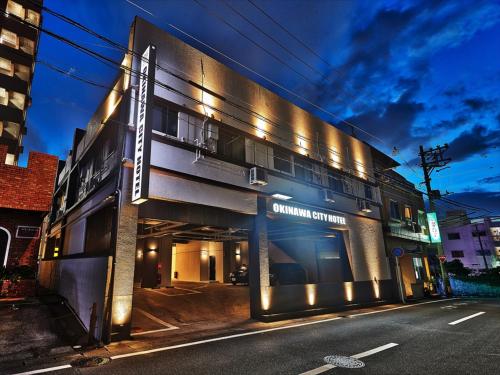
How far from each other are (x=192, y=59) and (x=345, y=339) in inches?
481

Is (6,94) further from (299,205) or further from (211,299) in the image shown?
(299,205)

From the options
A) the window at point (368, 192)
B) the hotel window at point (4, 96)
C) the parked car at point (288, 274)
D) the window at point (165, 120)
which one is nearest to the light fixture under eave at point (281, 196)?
the window at point (165, 120)

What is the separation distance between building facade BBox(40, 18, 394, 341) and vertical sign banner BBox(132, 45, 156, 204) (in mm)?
40

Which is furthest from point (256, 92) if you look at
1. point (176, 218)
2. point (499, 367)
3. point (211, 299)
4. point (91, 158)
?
point (499, 367)

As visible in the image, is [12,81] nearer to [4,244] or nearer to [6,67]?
[6,67]

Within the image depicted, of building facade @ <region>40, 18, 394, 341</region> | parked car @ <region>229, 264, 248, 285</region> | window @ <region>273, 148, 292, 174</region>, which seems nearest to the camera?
building facade @ <region>40, 18, 394, 341</region>

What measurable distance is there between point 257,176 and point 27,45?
113ft

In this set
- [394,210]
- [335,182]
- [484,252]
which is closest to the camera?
[335,182]

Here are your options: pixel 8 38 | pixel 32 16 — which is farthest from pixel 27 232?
pixel 32 16

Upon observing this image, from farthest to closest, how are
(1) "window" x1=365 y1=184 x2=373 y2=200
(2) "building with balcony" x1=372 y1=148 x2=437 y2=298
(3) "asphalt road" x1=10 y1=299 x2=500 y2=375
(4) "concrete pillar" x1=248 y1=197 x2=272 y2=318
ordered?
(2) "building with balcony" x1=372 y1=148 x2=437 y2=298 → (1) "window" x1=365 y1=184 x2=373 y2=200 → (4) "concrete pillar" x1=248 y1=197 x2=272 y2=318 → (3) "asphalt road" x1=10 y1=299 x2=500 y2=375

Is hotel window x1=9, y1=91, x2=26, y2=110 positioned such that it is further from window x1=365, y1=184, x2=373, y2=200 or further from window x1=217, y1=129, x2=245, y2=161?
window x1=365, y1=184, x2=373, y2=200

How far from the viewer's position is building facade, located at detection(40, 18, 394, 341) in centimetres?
913

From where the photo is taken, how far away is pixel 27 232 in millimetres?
13539

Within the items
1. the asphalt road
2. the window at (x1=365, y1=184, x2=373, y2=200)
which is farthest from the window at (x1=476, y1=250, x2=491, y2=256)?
the asphalt road
